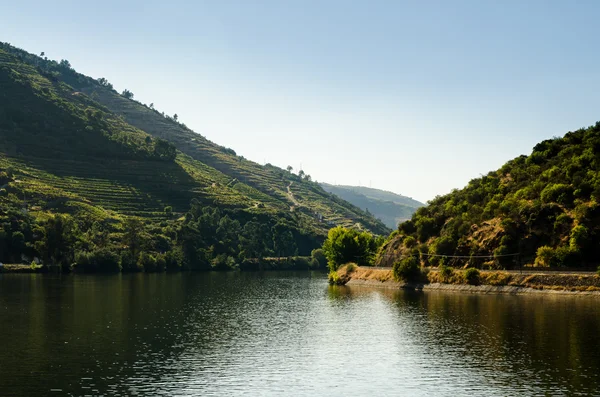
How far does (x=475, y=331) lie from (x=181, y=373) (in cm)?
3846

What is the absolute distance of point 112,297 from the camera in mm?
132250

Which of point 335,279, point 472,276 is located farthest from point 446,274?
point 335,279

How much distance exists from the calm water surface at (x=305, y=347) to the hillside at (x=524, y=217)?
52.8 feet

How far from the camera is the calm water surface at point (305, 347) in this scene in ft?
178

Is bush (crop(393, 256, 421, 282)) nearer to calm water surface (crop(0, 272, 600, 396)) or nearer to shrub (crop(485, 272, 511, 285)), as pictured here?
shrub (crop(485, 272, 511, 285))

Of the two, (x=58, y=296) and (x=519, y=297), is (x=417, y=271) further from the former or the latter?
(x=58, y=296)

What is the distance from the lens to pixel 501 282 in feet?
412

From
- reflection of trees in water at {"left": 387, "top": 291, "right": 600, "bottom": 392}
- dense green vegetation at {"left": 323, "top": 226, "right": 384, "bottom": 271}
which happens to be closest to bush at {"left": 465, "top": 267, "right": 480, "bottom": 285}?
reflection of trees in water at {"left": 387, "top": 291, "right": 600, "bottom": 392}

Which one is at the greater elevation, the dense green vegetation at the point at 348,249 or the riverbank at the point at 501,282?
the dense green vegetation at the point at 348,249

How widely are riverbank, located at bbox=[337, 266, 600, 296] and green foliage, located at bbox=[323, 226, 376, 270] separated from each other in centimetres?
2310

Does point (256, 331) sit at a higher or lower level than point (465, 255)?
lower

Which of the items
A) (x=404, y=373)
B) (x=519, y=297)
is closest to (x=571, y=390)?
(x=404, y=373)

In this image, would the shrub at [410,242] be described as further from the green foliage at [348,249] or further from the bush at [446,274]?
the bush at [446,274]

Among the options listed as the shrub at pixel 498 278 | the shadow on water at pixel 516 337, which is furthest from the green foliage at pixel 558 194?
the shadow on water at pixel 516 337
